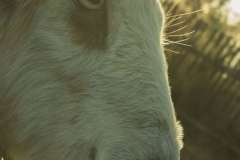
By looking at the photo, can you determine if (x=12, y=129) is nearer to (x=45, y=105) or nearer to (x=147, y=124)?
(x=45, y=105)

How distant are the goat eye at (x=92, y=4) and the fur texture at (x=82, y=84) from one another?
29 millimetres

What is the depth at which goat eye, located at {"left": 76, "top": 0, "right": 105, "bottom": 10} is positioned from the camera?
7.79 feet

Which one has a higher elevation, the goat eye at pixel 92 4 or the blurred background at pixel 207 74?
the goat eye at pixel 92 4

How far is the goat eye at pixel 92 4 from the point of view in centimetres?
237

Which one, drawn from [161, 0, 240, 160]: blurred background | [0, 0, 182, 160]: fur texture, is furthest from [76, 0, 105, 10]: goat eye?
[161, 0, 240, 160]: blurred background

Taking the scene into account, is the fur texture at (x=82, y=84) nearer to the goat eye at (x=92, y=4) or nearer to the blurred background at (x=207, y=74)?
the goat eye at (x=92, y=4)

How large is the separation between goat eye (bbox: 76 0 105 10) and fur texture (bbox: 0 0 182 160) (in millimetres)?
29

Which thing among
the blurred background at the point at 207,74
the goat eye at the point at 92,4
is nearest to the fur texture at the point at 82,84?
the goat eye at the point at 92,4

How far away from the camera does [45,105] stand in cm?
243

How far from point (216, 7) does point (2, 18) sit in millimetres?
12067

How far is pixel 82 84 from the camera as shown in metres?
2.37

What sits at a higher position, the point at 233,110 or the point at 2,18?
the point at 2,18

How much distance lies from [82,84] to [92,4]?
52cm

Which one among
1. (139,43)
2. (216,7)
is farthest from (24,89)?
(216,7)
